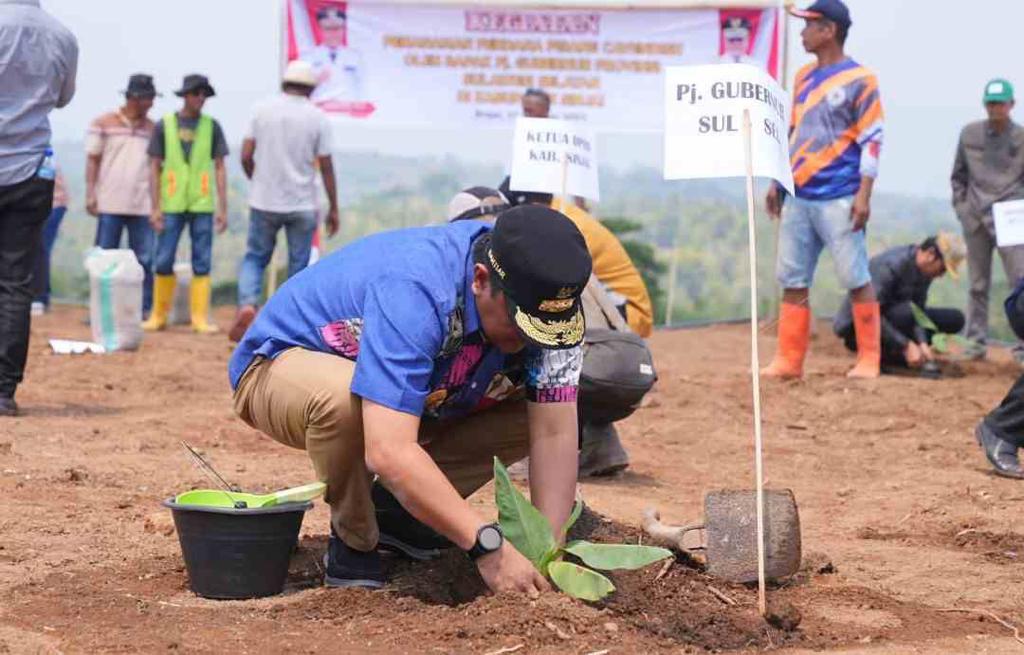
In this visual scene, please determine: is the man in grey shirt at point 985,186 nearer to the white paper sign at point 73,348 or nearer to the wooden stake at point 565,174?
the wooden stake at point 565,174

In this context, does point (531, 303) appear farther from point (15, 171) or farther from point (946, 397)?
point (946, 397)

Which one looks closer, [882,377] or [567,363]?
[567,363]

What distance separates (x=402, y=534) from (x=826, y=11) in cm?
531

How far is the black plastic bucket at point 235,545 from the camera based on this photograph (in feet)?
13.0

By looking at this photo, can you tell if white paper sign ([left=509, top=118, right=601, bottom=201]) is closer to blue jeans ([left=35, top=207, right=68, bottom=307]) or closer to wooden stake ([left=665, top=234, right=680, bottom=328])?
blue jeans ([left=35, top=207, right=68, bottom=307])

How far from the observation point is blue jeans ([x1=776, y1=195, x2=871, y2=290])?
8.94 metres

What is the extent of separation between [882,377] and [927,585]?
16.3 feet

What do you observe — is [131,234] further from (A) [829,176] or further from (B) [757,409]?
(B) [757,409]

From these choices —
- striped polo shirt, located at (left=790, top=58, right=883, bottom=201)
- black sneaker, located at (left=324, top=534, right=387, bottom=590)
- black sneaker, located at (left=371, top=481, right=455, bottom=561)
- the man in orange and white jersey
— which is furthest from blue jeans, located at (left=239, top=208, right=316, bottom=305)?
black sneaker, located at (left=324, top=534, right=387, bottom=590)

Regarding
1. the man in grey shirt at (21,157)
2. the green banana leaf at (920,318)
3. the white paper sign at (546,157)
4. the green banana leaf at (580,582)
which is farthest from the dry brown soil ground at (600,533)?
the white paper sign at (546,157)

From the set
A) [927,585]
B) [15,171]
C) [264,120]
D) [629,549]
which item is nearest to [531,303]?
[629,549]

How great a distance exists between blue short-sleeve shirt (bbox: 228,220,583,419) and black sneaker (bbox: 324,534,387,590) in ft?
1.37

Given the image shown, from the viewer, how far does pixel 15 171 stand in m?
6.63

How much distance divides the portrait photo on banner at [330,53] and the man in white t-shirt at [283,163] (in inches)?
59.9
